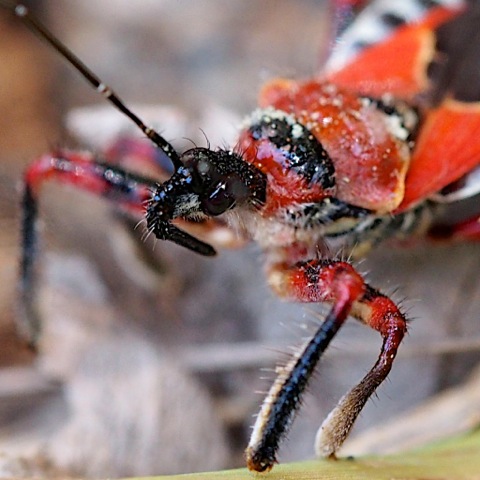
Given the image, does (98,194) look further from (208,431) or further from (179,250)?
(208,431)

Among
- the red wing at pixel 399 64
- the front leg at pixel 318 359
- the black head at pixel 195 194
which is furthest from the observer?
the red wing at pixel 399 64

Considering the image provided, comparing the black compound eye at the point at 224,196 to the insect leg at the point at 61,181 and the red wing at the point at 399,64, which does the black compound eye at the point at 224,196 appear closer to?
the insect leg at the point at 61,181

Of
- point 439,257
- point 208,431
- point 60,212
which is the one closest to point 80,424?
point 208,431

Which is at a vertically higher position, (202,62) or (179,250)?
(202,62)

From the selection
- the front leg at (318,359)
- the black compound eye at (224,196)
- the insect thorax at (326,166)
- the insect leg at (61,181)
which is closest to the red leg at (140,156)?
the insect leg at (61,181)

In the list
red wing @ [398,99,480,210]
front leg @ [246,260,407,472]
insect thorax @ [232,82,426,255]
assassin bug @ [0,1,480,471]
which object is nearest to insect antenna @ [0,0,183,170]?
assassin bug @ [0,1,480,471]
